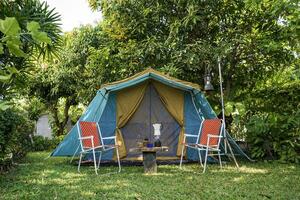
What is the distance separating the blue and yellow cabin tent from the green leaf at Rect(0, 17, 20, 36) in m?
5.63

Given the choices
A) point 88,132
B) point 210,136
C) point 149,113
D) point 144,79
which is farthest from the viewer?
point 149,113

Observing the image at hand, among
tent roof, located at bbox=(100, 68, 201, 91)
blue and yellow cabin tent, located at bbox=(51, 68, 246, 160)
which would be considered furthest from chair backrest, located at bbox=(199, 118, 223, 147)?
tent roof, located at bbox=(100, 68, 201, 91)

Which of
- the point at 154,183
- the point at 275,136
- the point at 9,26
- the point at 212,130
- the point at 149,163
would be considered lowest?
the point at 154,183

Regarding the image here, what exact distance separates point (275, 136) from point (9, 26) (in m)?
6.71

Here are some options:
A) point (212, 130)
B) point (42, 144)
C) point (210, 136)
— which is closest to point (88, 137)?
point (210, 136)

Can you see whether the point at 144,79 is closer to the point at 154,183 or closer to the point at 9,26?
the point at 154,183

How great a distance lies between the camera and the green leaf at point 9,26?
59cm

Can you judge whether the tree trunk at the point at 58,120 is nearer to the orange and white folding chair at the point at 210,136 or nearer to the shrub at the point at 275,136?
the orange and white folding chair at the point at 210,136

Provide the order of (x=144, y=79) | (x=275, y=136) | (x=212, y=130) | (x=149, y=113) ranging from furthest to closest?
1. (x=275, y=136)
2. (x=149, y=113)
3. (x=144, y=79)
4. (x=212, y=130)

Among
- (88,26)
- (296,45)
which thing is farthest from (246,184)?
(88,26)

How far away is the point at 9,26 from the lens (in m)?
0.61

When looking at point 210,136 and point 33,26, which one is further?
point 210,136

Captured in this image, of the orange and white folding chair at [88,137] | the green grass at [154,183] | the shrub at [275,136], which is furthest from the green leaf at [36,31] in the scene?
the shrub at [275,136]

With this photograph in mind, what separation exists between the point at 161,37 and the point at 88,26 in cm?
380
